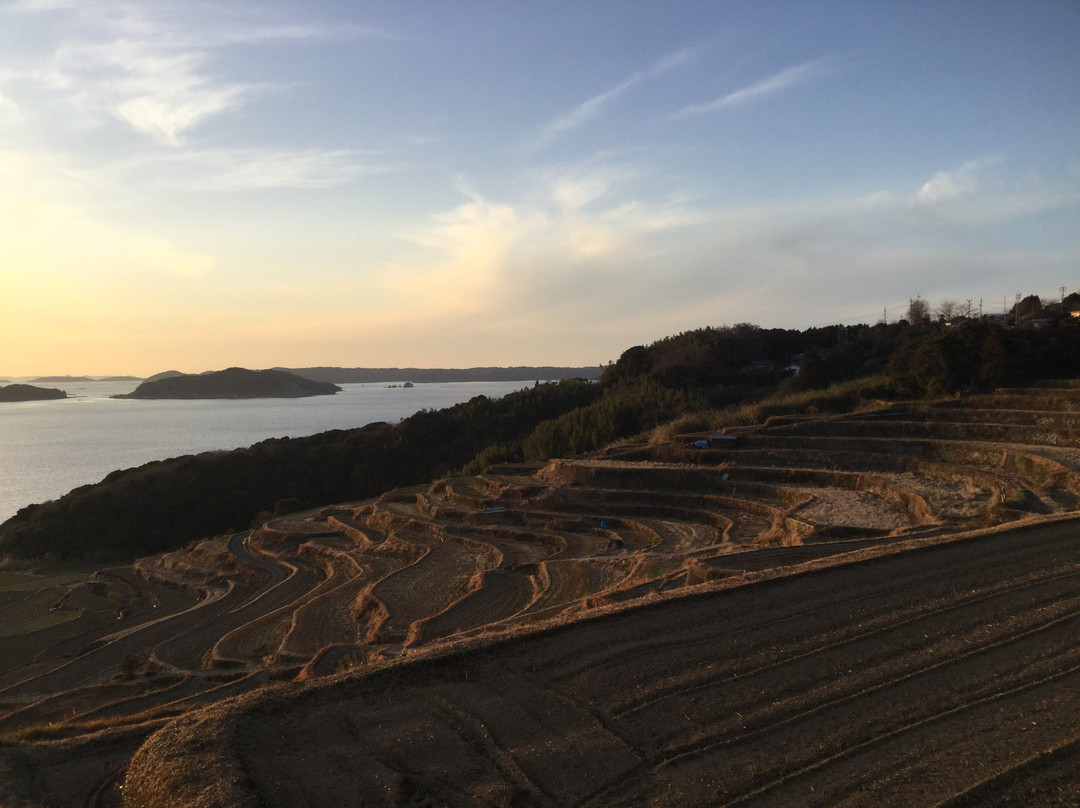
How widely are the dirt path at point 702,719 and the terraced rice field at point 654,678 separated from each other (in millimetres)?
25

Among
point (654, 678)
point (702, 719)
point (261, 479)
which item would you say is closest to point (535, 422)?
point (261, 479)

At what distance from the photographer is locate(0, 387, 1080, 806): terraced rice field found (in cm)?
530

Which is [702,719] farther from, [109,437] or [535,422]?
[109,437]

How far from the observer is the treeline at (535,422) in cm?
2775

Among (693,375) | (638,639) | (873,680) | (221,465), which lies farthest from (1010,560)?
(221,465)

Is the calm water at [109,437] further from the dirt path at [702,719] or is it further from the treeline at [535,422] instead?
the dirt path at [702,719]

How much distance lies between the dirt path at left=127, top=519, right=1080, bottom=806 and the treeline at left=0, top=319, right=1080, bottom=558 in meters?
21.9

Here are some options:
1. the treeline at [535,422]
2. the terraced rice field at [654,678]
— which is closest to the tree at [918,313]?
the treeline at [535,422]

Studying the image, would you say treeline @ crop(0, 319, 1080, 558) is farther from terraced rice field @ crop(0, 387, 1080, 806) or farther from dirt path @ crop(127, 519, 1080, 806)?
dirt path @ crop(127, 519, 1080, 806)

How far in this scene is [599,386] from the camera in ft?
190

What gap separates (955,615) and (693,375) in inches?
1655

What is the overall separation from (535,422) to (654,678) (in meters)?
47.9

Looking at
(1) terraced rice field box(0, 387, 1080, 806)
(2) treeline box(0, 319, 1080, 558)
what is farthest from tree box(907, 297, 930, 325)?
(1) terraced rice field box(0, 387, 1080, 806)

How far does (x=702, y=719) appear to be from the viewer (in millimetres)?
6148
